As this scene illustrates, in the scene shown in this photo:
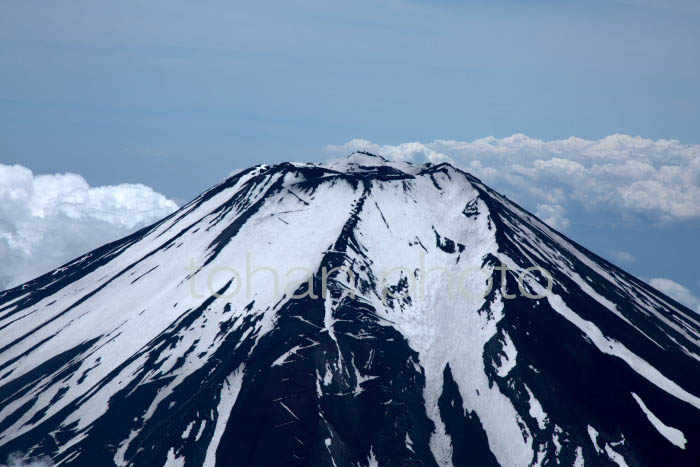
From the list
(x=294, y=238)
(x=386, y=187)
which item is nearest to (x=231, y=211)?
(x=294, y=238)

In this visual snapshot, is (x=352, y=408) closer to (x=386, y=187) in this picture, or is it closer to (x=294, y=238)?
(x=294, y=238)

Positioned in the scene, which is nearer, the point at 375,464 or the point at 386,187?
the point at 375,464

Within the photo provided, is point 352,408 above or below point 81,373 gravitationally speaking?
above

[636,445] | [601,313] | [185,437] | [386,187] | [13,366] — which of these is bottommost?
[13,366]

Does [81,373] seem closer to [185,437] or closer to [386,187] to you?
[185,437]

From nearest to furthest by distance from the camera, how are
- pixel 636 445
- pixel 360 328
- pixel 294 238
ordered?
pixel 636 445 < pixel 360 328 < pixel 294 238

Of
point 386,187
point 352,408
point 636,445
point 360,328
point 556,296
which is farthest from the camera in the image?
point 386,187
